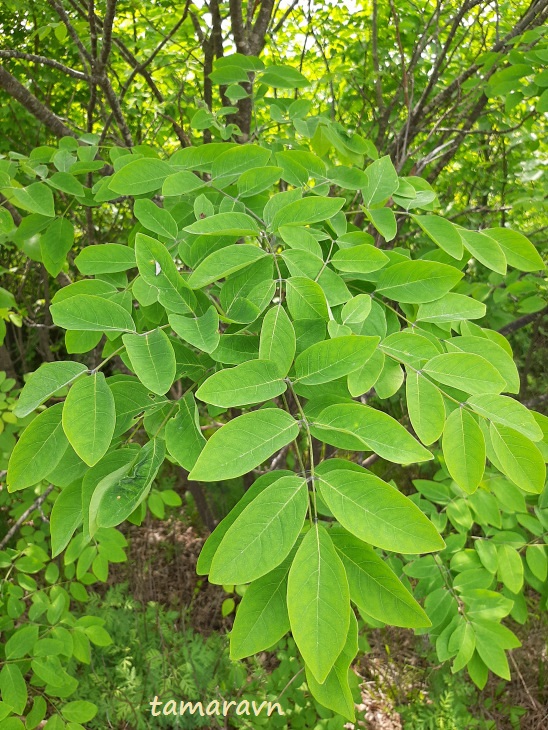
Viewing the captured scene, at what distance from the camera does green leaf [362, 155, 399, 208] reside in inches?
45.1

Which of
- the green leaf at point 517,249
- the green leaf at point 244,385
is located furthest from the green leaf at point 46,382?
the green leaf at point 517,249

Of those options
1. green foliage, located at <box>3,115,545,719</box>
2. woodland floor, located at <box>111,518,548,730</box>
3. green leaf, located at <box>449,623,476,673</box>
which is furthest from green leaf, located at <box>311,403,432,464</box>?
woodland floor, located at <box>111,518,548,730</box>

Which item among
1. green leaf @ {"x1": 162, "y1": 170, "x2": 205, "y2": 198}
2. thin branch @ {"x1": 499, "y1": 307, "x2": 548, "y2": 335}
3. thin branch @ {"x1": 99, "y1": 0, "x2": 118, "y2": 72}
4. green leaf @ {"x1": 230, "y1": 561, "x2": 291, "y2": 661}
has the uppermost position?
thin branch @ {"x1": 99, "y1": 0, "x2": 118, "y2": 72}

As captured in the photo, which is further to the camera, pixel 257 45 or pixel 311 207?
pixel 257 45

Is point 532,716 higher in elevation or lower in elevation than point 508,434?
lower

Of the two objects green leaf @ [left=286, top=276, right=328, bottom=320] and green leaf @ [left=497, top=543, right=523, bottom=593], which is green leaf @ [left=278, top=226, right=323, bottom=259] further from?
green leaf @ [left=497, top=543, right=523, bottom=593]

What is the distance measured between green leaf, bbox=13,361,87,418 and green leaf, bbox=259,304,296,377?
29 cm

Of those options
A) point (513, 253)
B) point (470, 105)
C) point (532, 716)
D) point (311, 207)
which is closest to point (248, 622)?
point (311, 207)

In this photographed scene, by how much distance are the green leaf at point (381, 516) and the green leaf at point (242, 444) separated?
91 mm

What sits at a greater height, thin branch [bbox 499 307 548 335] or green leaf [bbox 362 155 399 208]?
green leaf [bbox 362 155 399 208]

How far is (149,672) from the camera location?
278 centimetres

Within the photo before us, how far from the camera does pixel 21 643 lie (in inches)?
68.7

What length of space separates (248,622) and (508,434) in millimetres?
486

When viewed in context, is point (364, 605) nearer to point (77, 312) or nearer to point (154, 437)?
point (154, 437)
